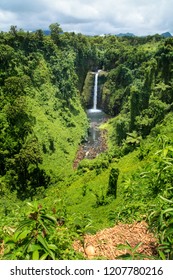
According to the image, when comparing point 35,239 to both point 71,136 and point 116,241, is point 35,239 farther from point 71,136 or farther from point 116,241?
point 71,136

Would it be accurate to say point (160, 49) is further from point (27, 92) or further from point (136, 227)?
point (136, 227)

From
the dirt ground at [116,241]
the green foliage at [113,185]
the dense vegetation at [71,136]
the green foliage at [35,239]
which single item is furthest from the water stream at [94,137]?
the green foliage at [35,239]

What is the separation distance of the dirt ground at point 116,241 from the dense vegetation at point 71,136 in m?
0.38

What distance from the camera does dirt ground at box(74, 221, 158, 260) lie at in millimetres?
5363

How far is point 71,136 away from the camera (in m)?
43.5

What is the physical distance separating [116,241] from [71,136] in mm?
37598

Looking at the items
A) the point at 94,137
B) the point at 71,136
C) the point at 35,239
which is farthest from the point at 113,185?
the point at 94,137

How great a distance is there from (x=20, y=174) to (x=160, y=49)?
28.4 m

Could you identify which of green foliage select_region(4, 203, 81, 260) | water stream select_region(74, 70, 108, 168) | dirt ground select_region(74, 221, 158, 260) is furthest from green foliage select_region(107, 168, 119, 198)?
water stream select_region(74, 70, 108, 168)

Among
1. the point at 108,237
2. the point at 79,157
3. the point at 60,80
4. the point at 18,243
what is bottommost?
the point at 79,157

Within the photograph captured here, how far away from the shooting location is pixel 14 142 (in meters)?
29.2
